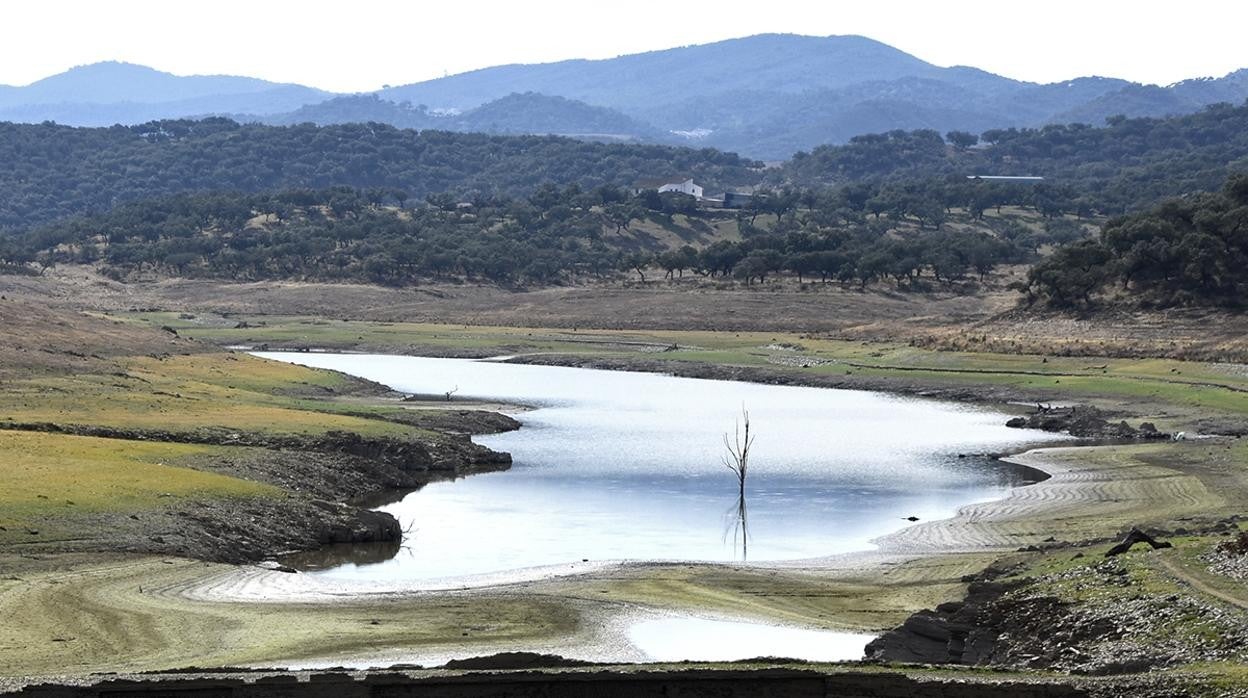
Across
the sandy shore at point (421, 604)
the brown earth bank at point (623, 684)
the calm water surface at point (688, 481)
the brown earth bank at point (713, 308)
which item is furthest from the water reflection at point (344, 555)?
the brown earth bank at point (713, 308)

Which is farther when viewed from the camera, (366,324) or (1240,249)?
(366,324)

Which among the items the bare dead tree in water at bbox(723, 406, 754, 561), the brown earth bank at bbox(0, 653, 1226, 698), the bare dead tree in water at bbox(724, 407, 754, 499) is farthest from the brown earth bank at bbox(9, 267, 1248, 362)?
the brown earth bank at bbox(0, 653, 1226, 698)

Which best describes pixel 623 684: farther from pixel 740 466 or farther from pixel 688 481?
pixel 740 466

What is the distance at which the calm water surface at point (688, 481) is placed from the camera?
152ft

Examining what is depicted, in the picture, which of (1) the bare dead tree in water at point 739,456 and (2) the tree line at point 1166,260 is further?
(2) the tree line at point 1166,260

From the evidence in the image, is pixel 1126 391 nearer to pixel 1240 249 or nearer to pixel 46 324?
pixel 1240 249

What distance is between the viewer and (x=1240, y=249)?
111250 millimetres

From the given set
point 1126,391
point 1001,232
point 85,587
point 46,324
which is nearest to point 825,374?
point 1126,391

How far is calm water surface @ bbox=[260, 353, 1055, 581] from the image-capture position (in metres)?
46.2

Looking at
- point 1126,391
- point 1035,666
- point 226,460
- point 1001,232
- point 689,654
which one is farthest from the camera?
point 1001,232

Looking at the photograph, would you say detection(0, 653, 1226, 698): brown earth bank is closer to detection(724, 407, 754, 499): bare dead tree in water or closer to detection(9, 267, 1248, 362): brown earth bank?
detection(724, 407, 754, 499): bare dead tree in water

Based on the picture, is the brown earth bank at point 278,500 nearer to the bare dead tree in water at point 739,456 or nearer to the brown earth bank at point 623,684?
the bare dead tree in water at point 739,456

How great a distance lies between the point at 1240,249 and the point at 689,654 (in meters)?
87.6

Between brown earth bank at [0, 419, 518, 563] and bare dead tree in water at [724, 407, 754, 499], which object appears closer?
brown earth bank at [0, 419, 518, 563]
